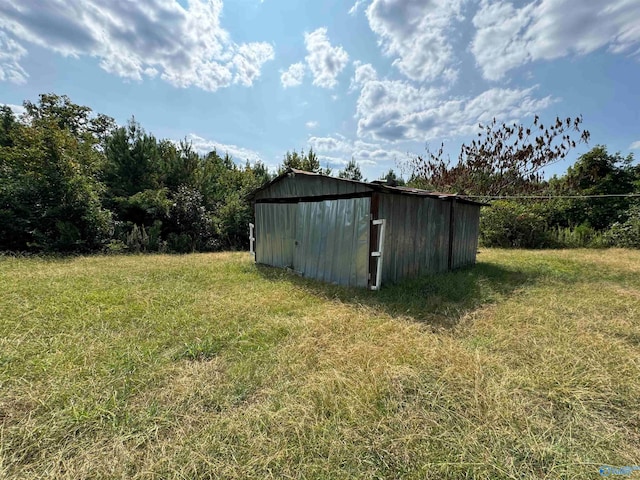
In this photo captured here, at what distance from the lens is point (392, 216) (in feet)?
17.3

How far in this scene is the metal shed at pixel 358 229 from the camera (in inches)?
200

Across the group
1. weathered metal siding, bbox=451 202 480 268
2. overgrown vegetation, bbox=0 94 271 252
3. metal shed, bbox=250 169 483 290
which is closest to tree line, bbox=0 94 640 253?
overgrown vegetation, bbox=0 94 271 252

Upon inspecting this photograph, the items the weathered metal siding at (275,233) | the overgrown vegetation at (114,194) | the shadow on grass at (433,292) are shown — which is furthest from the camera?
the overgrown vegetation at (114,194)

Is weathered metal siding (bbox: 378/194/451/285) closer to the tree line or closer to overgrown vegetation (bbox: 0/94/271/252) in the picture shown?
the tree line

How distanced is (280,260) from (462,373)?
17.1ft

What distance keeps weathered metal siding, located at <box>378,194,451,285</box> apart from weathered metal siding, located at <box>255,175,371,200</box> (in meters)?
0.69

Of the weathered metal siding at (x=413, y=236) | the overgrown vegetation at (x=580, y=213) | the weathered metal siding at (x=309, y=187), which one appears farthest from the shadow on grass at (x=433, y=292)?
the overgrown vegetation at (x=580, y=213)

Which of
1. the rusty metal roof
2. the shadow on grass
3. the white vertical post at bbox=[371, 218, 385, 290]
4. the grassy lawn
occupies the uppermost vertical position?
the rusty metal roof

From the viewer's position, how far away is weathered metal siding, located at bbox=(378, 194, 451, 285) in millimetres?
5262

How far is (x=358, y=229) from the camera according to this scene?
518cm

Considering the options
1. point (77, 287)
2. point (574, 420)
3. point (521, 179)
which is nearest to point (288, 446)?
point (574, 420)

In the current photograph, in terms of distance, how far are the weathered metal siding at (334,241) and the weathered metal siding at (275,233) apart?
32cm

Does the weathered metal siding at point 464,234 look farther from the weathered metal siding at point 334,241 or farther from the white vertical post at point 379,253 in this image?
the weathered metal siding at point 334,241

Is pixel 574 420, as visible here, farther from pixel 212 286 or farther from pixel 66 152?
pixel 66 152
